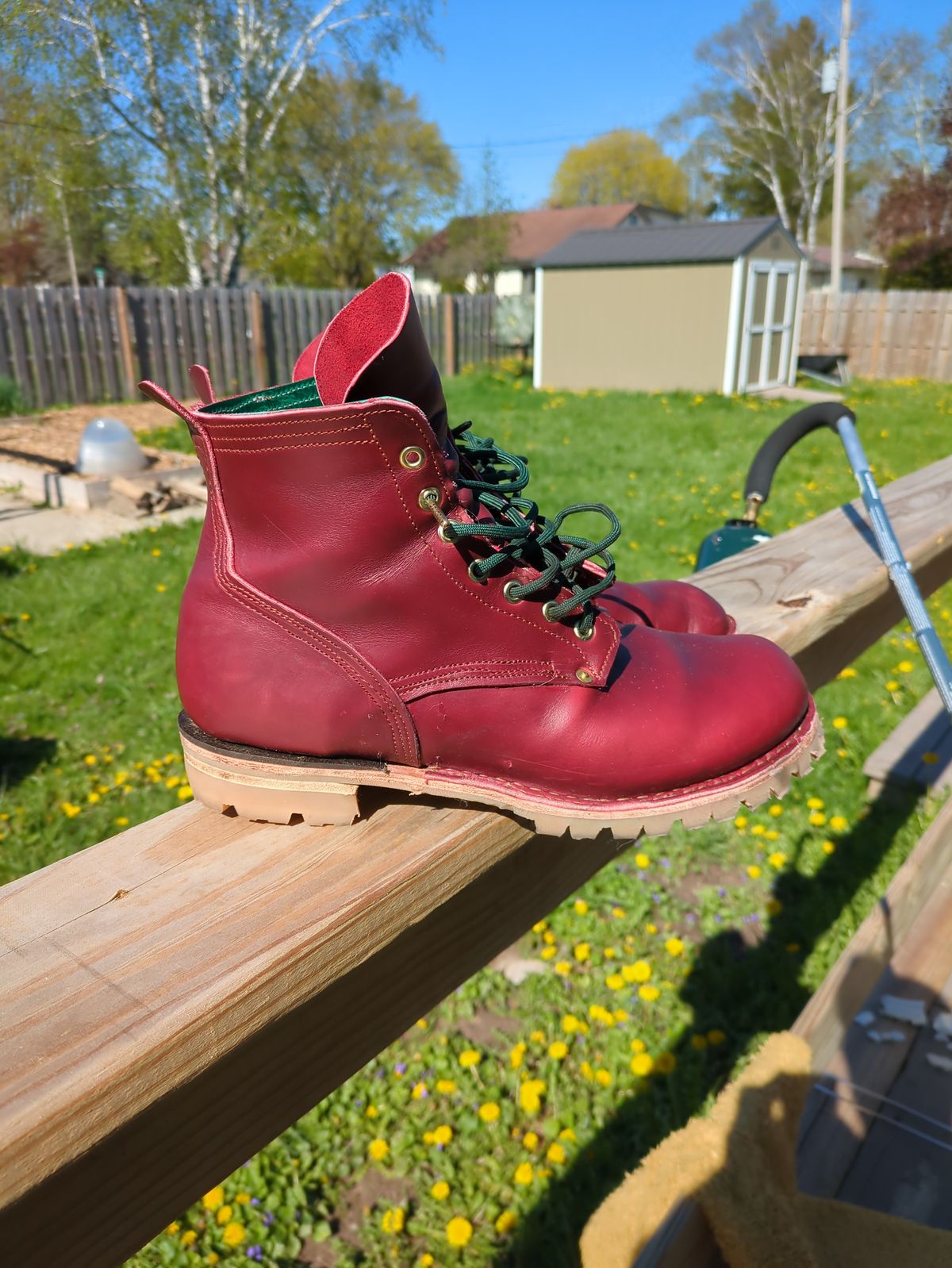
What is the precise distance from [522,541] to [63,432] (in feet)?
33.8

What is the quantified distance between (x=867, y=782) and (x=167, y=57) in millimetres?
11330

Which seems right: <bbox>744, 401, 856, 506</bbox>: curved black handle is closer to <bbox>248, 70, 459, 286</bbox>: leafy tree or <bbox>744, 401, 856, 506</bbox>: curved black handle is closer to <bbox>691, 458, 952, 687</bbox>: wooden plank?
<bbox>691, 458, 952, 687</bbox>: wooden plank

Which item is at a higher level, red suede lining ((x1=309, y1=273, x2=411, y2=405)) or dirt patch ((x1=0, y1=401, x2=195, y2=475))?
red suede lining ((x1=309, y1=273, x2=411, y2=405))

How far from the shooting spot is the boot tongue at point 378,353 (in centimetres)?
86

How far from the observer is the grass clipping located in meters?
1.04

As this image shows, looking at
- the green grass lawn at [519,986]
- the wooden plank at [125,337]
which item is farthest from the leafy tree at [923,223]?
the green grass lawn at [519,986]

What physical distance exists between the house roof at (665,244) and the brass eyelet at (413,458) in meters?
14.8

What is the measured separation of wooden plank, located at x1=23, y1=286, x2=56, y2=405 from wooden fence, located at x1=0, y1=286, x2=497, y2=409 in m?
0.01

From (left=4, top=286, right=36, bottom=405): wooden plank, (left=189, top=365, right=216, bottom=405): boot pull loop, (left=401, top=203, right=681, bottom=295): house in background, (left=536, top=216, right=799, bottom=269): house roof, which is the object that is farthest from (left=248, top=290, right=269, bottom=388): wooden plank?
(left=401, top=203, right=681, bottom=295): house in background

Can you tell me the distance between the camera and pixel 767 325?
48.8ft

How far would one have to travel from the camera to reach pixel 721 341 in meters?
14.3

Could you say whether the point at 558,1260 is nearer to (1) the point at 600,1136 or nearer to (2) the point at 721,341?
(1) the point at 600,1136

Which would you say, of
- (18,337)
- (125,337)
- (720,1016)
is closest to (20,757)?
(720,1016)

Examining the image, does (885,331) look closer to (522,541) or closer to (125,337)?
(125,337)
